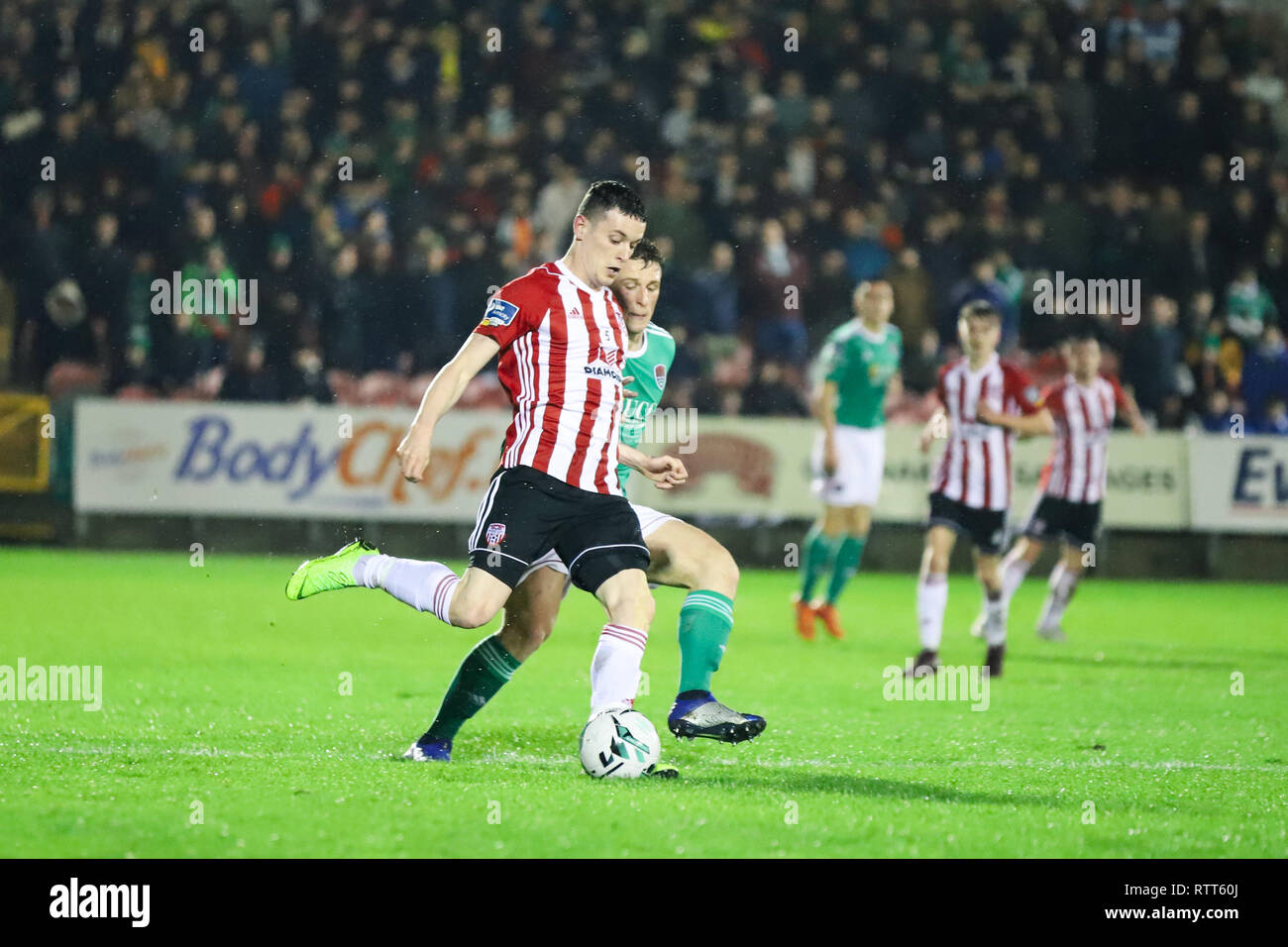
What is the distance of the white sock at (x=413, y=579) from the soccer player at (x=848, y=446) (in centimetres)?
494

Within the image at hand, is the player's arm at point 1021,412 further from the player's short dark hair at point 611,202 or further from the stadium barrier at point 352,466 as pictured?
the stadium barrier at point 352,466

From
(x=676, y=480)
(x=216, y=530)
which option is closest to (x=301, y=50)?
(x=216, y=530)

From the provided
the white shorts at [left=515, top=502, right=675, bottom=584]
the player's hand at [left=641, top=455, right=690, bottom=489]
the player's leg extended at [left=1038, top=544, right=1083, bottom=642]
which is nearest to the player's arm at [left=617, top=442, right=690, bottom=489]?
the player's hand at [left=641, top=455, right=690, bottom=489]

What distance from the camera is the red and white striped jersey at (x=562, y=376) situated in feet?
17.4

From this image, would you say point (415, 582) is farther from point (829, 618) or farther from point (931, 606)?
point (829, 618)

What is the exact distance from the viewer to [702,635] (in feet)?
18.5

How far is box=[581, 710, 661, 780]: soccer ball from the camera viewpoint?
5145 mm

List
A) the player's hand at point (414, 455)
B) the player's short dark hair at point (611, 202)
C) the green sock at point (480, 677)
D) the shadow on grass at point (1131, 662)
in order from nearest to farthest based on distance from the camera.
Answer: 1. the player's hand at point (414, 455)
2. the player's short dark hair at point (611, 202)
3. the green sock at point (480, 677)
4. the shadow on grass at point (1131, 662)

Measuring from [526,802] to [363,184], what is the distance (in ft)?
41.5

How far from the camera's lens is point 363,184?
1664 cm

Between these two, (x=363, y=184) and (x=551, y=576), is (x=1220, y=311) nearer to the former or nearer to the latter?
(x=363, y=184)

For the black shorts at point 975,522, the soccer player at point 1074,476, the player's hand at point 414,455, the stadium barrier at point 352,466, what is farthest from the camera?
the stadium barrier at point 352,466

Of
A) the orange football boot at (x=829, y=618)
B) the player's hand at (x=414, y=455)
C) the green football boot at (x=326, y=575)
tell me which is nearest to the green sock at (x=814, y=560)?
the orange football boot at (x=829, y=618)

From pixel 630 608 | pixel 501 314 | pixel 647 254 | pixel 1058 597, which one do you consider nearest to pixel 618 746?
pixel 630 608
